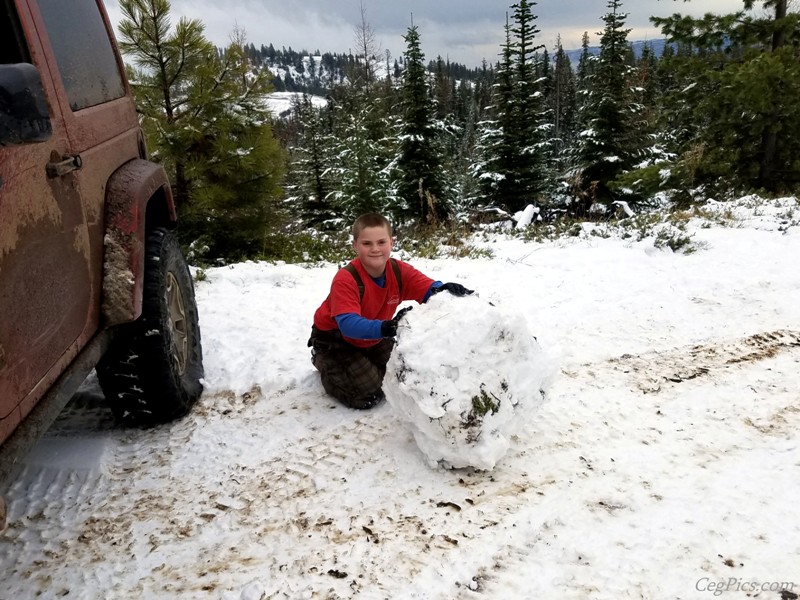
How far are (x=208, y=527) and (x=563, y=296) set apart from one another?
145 inches

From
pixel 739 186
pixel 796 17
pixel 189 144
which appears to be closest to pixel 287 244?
pixel 189 144

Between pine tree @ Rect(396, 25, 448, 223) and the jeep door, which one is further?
pine tree @ Rect(396, 25, 448, 223)

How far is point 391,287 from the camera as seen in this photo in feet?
10.2

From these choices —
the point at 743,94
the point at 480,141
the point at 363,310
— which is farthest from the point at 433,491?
the point at 480,141

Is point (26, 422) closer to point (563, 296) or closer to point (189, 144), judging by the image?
point (563, 296)

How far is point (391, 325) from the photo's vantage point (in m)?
2.56

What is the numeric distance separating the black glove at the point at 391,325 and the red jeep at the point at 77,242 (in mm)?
1134

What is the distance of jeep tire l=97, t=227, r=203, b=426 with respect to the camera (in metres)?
2.48

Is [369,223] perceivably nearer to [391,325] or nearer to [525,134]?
[391,325]

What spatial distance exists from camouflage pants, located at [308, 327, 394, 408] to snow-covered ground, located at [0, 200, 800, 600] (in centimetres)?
12

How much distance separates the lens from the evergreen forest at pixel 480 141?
831 centimetres

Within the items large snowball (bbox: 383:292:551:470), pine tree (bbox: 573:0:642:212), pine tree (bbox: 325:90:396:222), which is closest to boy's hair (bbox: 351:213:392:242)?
large snowball (bbox: 383:292:551:470)

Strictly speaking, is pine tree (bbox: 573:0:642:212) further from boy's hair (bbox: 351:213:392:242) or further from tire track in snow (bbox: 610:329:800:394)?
boy's hair (bbox: 351:213:392:242)

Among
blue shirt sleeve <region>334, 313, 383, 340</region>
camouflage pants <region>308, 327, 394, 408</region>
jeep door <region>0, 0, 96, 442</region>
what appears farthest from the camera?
camouflage pants <region>308, 327, 394, 408</region>
